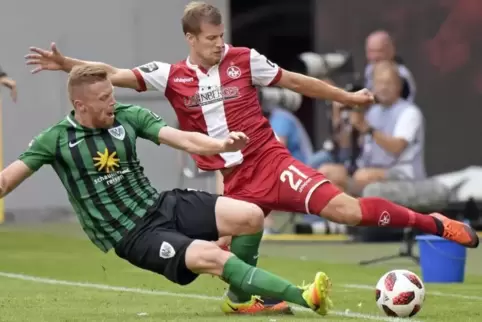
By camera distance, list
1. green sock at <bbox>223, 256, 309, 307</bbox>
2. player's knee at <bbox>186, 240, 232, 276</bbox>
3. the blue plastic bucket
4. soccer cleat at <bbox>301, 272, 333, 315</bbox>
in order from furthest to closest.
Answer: the blue plastic bucket, player's knee at <bbox>186, 240, 232, 276</bbox>, green sock at <bbox>223, 256, 309, 307</bbox>, soccer cleat at <bbox>301, 272, 333, 315</bbox>

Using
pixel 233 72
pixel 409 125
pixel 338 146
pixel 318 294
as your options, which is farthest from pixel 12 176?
pixel 338 146

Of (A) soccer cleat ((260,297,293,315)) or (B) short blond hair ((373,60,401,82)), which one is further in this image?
(B) short blond hair ((373,60,401,82))

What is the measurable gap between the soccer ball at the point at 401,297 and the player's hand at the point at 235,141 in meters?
1.60

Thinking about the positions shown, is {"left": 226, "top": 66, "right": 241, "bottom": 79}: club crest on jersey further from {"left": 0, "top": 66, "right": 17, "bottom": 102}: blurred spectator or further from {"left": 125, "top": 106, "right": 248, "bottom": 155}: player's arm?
{"left": 0, "top": 66, "right": 17, "bottom": 102}: blurred spectator

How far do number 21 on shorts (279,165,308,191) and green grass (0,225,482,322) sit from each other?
0.87 metres

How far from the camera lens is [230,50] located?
32.9ft

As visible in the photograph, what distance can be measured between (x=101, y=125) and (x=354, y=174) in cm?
878

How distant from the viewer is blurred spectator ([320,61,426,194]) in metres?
16.4

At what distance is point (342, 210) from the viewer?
9.42 m

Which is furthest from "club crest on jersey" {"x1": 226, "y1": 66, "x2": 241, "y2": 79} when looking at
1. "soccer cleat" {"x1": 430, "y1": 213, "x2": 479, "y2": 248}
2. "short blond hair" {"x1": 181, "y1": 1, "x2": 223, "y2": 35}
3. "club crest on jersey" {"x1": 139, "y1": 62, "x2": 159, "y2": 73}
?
"soccer cleat" {"x1": 430, "y1": 213, "x2": 479, "y2": 248}

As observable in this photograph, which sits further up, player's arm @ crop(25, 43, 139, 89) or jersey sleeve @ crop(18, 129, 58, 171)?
player's arm @ crop(25, 43, 139, 89)

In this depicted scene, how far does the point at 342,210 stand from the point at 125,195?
1557 mm

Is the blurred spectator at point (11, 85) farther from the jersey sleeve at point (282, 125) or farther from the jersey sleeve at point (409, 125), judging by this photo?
the jersey sleeve at point (409, 125)

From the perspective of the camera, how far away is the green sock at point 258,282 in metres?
8.19
